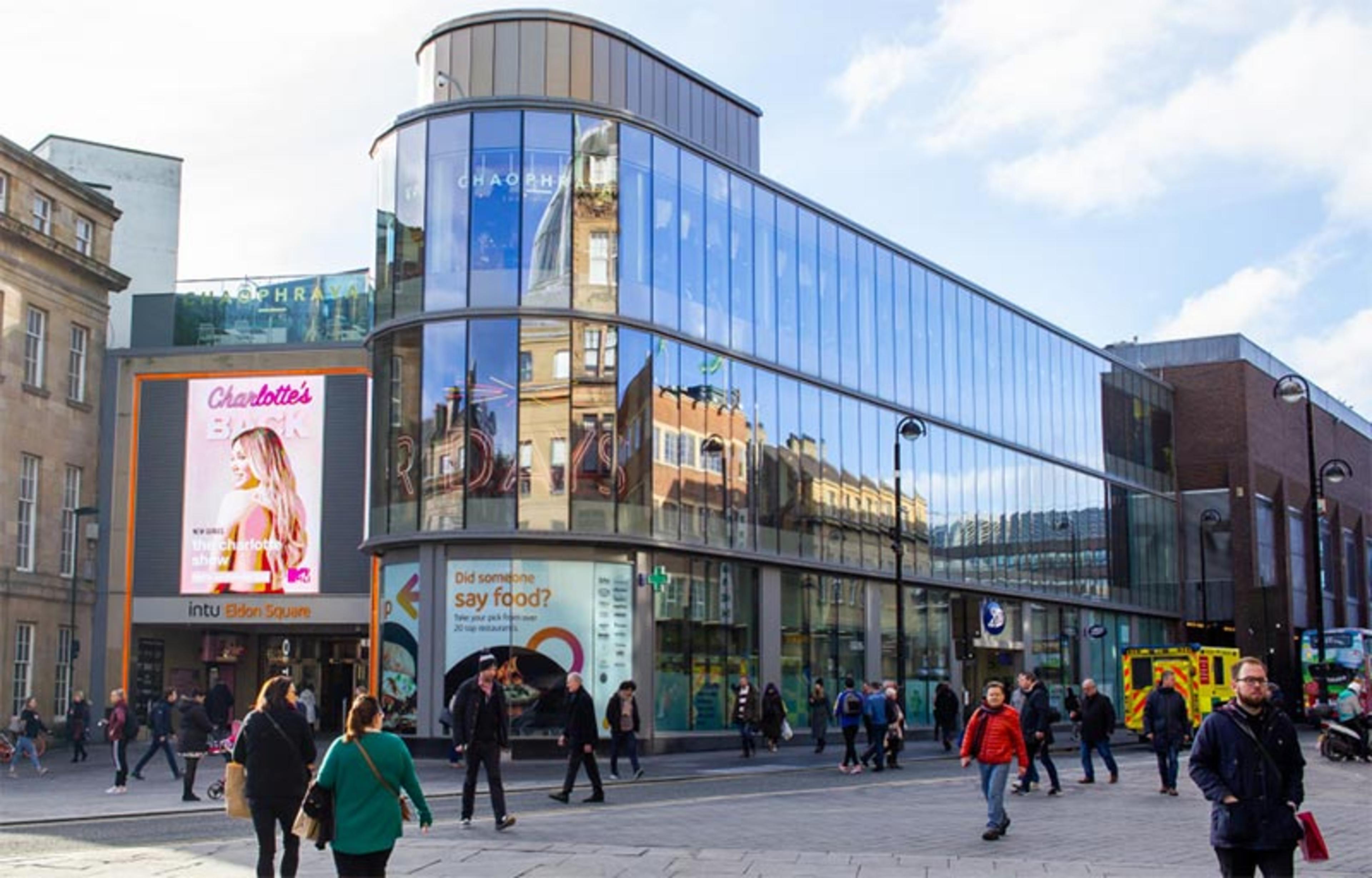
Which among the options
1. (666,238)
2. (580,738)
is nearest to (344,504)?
(666,238)

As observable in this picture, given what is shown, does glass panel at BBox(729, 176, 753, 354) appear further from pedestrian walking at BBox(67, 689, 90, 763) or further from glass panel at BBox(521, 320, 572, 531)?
pedestrian walking at BBox(67, 689, 90, 763)

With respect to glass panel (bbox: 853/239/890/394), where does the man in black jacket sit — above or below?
below

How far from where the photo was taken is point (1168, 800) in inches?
834

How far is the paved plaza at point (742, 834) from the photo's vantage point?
43.9 feet

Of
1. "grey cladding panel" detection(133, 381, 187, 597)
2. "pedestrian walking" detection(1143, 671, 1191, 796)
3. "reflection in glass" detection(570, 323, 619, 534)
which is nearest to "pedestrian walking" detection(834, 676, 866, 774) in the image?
"reflection in glass" detection(570, 323, 619, 534)

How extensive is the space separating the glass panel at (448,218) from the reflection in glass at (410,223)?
0.63 ft

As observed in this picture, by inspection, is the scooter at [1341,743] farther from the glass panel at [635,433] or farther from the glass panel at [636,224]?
the glass panel at [636,224]

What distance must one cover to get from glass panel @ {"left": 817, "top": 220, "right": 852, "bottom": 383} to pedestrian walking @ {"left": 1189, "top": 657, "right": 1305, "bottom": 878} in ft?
113

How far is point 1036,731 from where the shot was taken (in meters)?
22.4

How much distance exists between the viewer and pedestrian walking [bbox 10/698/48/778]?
1241 inches

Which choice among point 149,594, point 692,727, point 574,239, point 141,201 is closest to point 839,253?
point 574,239

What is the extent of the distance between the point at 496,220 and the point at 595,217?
7.42 ft

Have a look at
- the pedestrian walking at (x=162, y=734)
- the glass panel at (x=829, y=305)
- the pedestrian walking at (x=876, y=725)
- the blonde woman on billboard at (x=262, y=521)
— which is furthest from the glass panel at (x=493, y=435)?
the glass panel at (x=829, y=305)

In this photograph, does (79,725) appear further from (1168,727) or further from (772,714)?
(1168,727)
